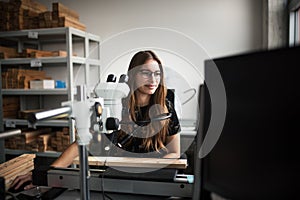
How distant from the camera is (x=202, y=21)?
9.18ft

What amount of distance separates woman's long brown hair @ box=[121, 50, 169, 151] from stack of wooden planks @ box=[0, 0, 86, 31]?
1815 mm

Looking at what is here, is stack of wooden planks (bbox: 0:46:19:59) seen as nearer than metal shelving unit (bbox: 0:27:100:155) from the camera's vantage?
No

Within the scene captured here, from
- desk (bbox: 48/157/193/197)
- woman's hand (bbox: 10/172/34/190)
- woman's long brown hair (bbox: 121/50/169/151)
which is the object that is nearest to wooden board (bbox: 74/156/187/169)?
desk (bbox: 48/157/193/197)

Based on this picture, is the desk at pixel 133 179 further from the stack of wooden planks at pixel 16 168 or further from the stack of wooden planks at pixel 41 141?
the stack of wooden planks at pixel 41 141

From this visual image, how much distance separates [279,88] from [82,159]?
0.43 m

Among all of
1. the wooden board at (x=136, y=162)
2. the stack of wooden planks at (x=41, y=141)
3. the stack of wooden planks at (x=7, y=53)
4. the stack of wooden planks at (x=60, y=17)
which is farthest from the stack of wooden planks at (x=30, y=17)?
the wooden board at (x=136, y=162)

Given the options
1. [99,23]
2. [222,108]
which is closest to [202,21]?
[99,23]

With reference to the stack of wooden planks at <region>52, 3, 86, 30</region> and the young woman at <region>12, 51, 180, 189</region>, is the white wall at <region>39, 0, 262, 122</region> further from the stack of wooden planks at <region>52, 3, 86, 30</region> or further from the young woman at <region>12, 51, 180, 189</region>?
the young woman at <region>12, 51, 180, 189</region>

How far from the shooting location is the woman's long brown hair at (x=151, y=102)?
947mm

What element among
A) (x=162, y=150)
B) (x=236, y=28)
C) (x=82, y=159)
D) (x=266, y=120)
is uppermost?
(x=236, y=28)

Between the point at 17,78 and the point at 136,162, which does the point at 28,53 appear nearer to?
the point at 17,78

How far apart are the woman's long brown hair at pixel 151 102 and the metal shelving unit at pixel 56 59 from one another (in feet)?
4.05

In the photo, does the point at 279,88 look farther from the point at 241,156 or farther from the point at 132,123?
the point at 132,123

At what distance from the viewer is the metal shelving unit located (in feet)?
8.65
